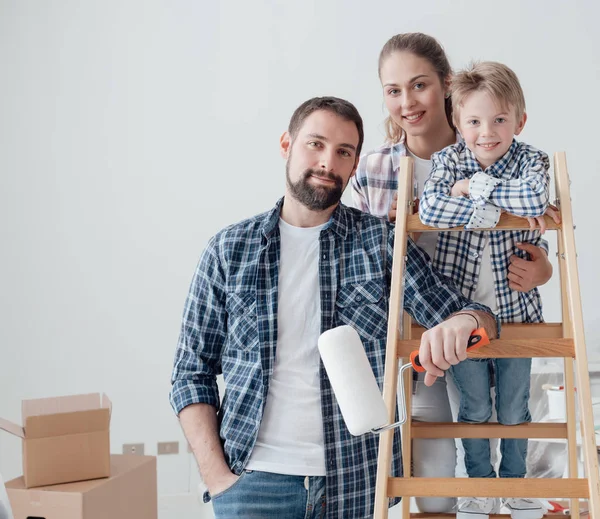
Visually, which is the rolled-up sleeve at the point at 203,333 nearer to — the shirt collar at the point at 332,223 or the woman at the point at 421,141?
the shirt collar at the point at 332,223

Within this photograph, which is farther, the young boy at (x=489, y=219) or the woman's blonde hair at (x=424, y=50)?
the woman's blonde hair at (x=424, y=50)

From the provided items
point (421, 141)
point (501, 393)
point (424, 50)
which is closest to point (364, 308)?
point (501, 393)

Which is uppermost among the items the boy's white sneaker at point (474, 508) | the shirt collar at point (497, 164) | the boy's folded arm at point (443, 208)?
the shirt collar at point (497, 164)

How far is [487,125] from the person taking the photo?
1588 millimetres

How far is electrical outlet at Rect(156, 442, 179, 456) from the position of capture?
371 centimetres

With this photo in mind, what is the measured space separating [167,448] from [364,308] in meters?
2.42

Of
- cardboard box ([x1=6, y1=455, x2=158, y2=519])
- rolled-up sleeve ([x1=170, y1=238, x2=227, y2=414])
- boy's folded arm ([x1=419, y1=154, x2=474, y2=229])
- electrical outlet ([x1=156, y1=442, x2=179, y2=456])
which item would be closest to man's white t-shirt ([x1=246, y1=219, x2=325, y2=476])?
rolled-up sleeve ([x1=170, y1=238, x2=227, y2=414])

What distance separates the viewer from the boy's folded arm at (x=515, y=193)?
143 centimetres

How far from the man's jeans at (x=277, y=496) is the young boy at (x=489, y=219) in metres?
0.38

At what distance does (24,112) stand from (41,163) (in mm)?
268

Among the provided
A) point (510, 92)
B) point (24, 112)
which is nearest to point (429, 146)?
point (510, 92)

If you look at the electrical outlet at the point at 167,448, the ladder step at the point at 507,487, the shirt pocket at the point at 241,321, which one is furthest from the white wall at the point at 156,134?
the ladder step at the point at 507,487

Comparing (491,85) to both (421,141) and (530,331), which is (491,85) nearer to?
(421,141)

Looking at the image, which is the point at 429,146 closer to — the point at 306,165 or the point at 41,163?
the point at 306,165
